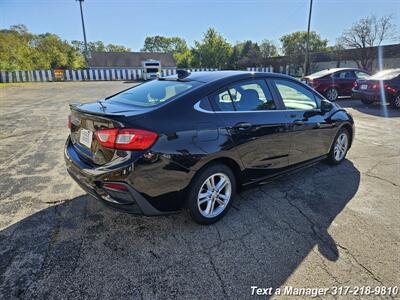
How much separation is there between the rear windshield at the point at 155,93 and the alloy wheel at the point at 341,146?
289 centimetres

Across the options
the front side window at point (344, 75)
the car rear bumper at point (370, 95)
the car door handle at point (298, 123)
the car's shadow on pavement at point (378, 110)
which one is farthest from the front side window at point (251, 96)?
the front side window at point (344, 75)

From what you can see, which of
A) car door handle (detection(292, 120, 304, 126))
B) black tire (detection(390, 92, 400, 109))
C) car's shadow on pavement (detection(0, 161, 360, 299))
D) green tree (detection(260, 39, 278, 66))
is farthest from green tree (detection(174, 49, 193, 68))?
car's shadow on pavement (detection(0, 161, 360, 299))

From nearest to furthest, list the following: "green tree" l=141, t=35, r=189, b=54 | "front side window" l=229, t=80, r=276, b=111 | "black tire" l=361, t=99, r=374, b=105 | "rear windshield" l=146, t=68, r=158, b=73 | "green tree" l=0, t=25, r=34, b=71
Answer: "front side window" l=229, t=80, r=276, b=111
"black tire" l=361, t=99, r=374, b=105
"green tree" l=0, t=25, r=34, b=71
"rear windshield" l=146, t=68, r=158, b=73
"green tree" l=141, t=35, r=189, b=54

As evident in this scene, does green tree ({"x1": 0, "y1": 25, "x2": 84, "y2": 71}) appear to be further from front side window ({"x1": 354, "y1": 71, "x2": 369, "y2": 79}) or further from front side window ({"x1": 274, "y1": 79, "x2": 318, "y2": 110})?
front side window ({"x1": 274, "y1": 79, "x2": 318, "y2": 110})

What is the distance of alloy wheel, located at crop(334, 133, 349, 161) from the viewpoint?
4.35 m

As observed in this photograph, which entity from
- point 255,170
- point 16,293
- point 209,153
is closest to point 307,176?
point 255,170

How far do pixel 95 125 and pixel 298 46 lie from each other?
47.7 meters

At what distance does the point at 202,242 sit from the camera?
2.49 m

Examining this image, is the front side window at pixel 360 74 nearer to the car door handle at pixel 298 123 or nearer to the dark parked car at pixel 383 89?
the dark parked car at pixel 383 89

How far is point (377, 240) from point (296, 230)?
0.77 meters

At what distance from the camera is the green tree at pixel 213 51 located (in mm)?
48500

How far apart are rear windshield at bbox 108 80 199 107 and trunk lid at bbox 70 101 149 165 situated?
0.60ft

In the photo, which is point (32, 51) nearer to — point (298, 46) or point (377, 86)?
point (298, 46)

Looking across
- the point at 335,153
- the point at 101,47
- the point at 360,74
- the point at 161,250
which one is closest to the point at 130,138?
the point at 161,250
